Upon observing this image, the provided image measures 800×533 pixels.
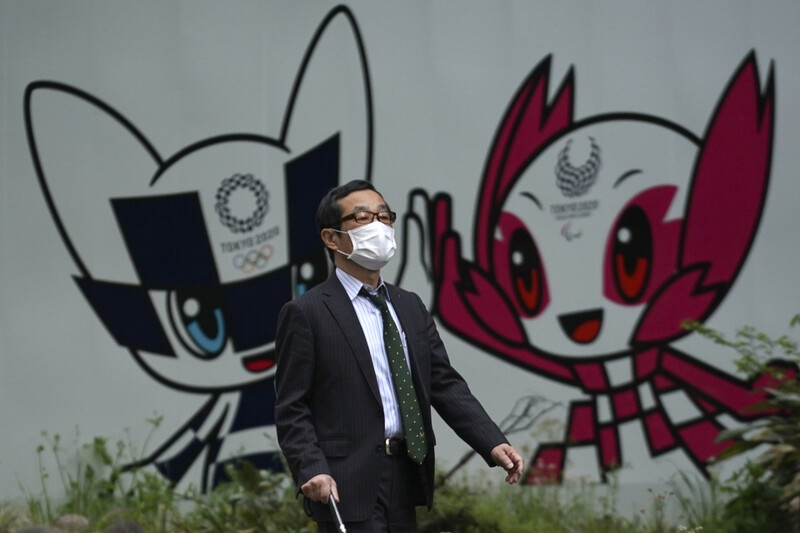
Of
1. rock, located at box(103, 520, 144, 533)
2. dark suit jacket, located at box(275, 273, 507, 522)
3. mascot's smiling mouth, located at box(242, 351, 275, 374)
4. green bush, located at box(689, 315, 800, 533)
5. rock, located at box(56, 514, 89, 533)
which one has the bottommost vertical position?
rock, located at box(56, 514, 89, 533)

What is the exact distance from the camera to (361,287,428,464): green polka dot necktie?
10.4 ft

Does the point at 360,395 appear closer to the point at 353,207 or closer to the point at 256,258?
the point at 353,207

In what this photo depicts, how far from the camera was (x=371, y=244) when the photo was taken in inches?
128

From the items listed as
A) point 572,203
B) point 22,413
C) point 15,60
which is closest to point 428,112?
point 572,203

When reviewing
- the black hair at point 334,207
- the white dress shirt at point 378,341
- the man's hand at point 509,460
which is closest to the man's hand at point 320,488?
the white dress shirt at point 378,341

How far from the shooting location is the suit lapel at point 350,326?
317cm

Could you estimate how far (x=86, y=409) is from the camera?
5.80 metres

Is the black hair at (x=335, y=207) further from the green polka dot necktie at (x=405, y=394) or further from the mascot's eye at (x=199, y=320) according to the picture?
the mascot's eye at (x=199, y=320)

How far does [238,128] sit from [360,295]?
267 cm

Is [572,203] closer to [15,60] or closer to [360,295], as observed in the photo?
[360,295]

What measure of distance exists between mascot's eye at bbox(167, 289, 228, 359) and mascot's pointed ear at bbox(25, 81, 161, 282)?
0.28 m

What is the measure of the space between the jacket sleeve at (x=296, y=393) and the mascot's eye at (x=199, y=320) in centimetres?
264

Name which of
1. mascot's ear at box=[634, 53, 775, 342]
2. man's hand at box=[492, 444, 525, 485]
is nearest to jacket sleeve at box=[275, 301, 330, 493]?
man's hand at box=[492, 444, 525, 485]

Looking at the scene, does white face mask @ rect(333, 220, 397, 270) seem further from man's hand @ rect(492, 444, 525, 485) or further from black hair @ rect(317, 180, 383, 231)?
man's hand @ rect(492, 444, 525, 485)
